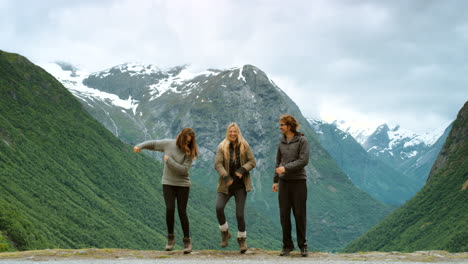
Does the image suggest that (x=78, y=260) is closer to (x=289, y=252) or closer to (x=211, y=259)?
(x=211, y=259)

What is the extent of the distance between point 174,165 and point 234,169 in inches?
90.2

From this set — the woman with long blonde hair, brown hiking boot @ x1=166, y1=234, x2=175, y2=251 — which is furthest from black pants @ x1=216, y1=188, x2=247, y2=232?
brown hiking boot @ x1=166, y1=234, x2=175, y2=251

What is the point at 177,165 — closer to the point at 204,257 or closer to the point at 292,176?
the point at 204,257

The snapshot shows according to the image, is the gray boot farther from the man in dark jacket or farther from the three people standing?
the man in dark jacket

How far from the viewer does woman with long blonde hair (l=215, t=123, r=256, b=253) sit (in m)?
19.4

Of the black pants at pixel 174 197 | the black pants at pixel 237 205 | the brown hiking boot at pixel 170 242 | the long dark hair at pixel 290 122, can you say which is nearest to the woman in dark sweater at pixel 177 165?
the black pants at pixel 174 197

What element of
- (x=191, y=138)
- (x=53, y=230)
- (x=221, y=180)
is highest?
(x=191, y=138)

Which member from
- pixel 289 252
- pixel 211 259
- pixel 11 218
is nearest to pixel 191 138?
pixel 211 259

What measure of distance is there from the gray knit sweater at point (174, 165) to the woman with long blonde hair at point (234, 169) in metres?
1.29

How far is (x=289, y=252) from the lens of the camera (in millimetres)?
20406

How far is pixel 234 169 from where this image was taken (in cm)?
1961

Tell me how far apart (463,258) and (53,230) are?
180 metres

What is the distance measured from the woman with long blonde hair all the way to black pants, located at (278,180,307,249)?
4.85 ft

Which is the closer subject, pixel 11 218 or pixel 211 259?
pixel 211 259
